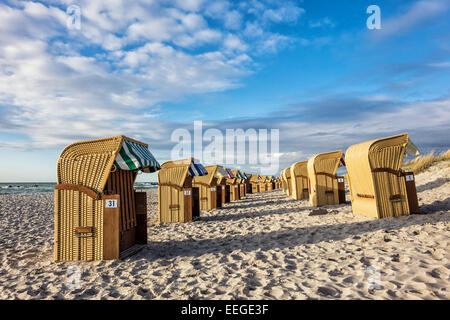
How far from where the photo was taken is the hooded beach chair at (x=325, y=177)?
13250 mm

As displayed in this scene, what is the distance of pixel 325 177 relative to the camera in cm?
1334

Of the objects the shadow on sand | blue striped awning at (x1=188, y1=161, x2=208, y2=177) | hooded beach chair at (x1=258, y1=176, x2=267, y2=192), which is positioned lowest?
the shadow on sand

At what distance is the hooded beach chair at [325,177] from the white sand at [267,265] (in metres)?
4.87

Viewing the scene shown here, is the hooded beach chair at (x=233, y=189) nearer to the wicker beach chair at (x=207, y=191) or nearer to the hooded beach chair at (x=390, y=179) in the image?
the wicker beach chair at (x=207, y=191)

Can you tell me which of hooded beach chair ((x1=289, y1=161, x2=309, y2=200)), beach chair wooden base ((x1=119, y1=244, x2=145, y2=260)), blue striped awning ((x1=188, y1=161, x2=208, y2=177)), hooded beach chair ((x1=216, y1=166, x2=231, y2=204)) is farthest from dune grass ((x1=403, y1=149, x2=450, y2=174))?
beach chair wooden base ((x1=119, y1=244, x2=145, y2=260))

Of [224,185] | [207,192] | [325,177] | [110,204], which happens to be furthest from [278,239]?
[224,185]

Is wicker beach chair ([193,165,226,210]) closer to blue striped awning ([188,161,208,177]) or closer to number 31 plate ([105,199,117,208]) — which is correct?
blue striped awning ([188,161,208,177])

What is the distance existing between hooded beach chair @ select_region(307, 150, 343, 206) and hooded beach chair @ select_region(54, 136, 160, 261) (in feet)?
32.3

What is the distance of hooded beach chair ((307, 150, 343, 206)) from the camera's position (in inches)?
522

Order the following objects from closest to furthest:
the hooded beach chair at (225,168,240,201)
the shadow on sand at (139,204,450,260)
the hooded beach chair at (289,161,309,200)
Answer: the shadow on sand at (139,204,450,260), the hooded beach chair at (289,161,309,200), the hooded beach chair at (225,168,240,201)

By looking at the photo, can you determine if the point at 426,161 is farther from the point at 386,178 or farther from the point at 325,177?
the point at 386,178

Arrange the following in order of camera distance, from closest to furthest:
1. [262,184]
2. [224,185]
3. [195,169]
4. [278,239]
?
[278,239]
[195,169]
[224,185]
[262,184]

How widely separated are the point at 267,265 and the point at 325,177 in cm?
932

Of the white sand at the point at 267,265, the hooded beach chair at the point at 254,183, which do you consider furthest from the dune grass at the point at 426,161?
the hooded beach chair at the point at 254,183
